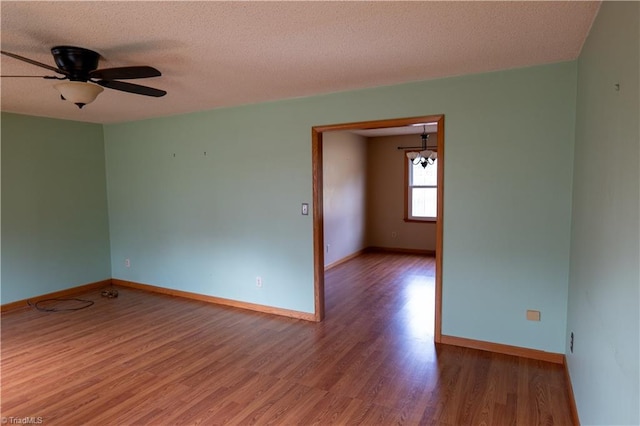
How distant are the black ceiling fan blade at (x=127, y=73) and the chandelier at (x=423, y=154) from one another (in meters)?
5.22

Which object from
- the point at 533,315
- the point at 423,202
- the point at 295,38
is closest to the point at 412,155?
the point at 423,202

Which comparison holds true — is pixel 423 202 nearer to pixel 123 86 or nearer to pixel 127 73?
pixel 123 86

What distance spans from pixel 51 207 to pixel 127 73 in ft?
11.4

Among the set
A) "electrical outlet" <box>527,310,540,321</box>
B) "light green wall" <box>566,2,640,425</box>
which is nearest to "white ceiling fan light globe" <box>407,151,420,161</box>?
"electrical outlet" <box>527,310,540,321</box>

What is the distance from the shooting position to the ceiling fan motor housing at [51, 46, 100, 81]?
2330 mm

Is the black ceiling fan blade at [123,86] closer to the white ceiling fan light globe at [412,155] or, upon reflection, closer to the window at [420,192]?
the white ceiling fan light globe at [412,155]

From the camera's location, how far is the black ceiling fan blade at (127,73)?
2.23 metres

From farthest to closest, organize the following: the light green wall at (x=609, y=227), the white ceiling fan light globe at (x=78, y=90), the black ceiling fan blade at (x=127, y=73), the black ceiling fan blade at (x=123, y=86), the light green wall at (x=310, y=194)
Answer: the light green wall at (x=310, y=194), the black ceiling fan blade at (x=123, y=86), the white ceiling fan light globe at (x=78, y=90), the black ceiling fan blade at (x=127, y=73), the light green wall at (x=609, y=227)

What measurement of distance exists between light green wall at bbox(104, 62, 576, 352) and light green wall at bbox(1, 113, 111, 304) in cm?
25

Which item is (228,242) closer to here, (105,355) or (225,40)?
(105,355)

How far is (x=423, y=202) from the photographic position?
771 cm

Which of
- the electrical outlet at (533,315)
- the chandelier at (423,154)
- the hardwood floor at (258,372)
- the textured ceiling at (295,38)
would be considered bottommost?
the hardwood floor at (258,372)

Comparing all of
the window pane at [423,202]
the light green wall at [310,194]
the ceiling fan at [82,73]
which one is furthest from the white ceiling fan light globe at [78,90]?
the window pane at [423,202]

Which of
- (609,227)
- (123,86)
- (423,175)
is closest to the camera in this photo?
(609,227)
